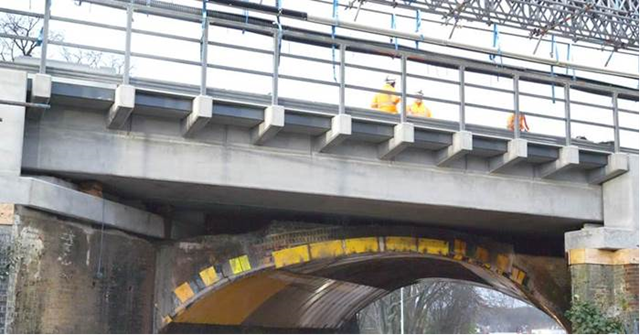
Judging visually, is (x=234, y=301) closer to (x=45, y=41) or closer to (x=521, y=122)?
(x=521, y=122)

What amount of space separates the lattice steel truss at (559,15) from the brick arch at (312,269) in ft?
15.5

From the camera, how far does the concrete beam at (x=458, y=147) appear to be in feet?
53.6

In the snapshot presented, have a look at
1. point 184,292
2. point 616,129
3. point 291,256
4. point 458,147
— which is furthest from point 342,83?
point 616,129

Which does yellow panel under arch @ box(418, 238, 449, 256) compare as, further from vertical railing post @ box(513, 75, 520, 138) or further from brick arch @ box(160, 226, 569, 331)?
vertical railing post @ box(513, 75, 520, 138)

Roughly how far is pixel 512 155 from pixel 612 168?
245 cm

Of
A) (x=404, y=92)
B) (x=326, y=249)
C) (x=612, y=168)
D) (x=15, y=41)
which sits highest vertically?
(x=15, y=41)

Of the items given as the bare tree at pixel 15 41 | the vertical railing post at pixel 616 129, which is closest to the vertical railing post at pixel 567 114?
the vertical railing post at pixel 616 129

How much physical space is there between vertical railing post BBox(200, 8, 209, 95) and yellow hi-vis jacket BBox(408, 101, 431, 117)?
4.23 meters

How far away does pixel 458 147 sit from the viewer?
16328 mm

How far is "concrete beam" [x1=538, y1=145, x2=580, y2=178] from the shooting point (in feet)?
57.0

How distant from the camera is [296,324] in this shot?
26.0 m

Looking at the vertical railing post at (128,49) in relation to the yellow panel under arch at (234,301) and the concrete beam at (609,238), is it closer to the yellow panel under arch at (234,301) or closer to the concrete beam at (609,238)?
the yellow panel under arch at (234,301)

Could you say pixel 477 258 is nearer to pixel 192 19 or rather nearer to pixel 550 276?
pixel 550 276

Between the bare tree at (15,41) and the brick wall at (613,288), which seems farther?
the brick wall at (613,288)
